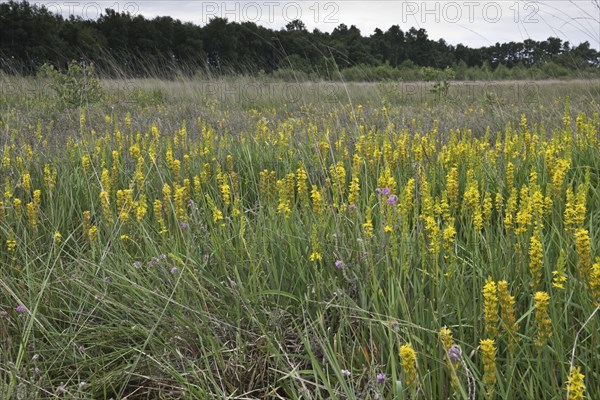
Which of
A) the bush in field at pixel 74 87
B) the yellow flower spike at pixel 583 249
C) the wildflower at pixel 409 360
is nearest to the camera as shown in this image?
the wildflower at pixel 409 360

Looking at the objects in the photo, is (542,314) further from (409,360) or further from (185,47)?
(185,47)

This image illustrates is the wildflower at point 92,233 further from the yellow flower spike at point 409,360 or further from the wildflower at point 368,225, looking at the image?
the yellow flower spike at point 409,360

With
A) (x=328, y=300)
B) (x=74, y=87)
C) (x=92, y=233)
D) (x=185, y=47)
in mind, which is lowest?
(x=328, y=300)

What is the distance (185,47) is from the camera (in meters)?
30.7

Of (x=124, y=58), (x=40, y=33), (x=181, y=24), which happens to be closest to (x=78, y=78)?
(x=124, y=58)

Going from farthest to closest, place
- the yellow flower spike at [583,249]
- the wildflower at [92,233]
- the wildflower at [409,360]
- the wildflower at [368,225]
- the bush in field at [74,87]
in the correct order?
the bush in field at [74,87] < the wildflower at [92,233] < the wildflower at [368,225] < the yellow flower spike at [583,249] < the wildflower at [409,360]

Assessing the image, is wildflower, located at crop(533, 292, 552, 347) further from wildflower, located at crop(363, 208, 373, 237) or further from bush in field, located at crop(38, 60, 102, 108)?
bush in field, located at crop(38, 60, 102, 108)

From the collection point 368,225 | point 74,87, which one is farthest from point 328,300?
point 74,87

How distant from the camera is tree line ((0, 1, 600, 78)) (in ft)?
43.0

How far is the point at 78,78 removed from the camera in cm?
761

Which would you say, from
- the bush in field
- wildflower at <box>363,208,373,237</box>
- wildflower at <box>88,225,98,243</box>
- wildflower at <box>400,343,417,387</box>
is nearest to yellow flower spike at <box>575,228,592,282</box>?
wildflower at <box>400,343,417,387</box>

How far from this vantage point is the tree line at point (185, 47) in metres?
13.1

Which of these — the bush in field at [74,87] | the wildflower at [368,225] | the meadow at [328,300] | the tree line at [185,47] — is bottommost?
the meadow at [328,300]

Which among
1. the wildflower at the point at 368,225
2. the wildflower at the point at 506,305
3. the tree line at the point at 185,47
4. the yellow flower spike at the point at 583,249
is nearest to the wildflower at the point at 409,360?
the wildflower at the point at 506,305
